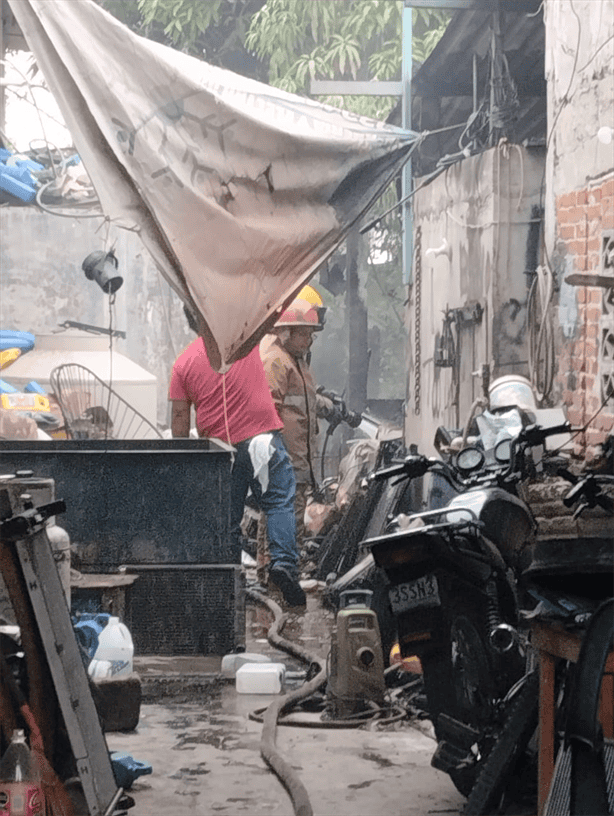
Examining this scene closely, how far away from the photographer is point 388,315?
981 inches

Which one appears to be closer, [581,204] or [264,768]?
[264,768]

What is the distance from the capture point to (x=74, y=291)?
21.5 m

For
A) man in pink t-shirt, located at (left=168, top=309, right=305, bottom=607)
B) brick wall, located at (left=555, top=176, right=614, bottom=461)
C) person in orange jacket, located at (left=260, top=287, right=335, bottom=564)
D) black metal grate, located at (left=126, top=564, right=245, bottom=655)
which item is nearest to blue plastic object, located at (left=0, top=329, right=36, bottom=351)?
person in orange jacket, located at (left=260, top=287, right=335, bottom=564)

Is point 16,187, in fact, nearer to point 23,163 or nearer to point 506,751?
point 23,163

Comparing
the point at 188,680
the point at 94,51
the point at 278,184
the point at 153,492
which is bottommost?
the point at 188,680

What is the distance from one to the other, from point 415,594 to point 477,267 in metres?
5.74

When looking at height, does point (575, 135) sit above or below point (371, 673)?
above

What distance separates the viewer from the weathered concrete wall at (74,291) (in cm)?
2058

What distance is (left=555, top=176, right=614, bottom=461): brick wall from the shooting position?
6.79m

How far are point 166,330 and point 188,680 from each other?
14.2 metres

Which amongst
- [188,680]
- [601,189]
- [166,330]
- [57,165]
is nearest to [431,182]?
[57,165]

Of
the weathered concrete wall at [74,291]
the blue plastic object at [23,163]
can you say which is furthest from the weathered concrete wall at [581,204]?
the weathered concrete wall at [74,291]

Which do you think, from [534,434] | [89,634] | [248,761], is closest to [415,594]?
[534,434]

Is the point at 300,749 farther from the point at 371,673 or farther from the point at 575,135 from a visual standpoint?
the point at 575,135
